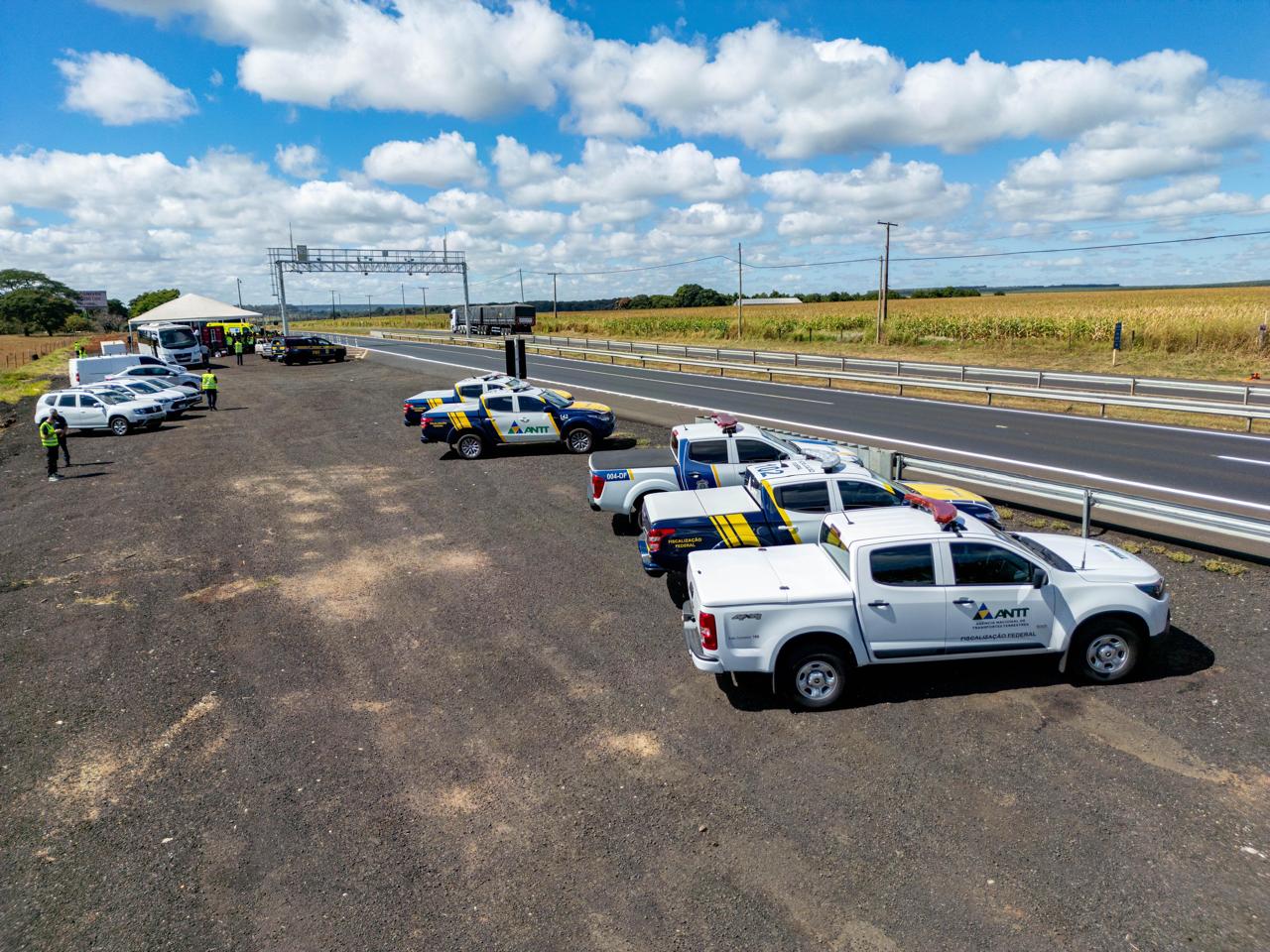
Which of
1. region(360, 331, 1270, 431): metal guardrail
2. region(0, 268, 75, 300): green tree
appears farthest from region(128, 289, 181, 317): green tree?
region(360, 331, 1270, 431): metal guardrail

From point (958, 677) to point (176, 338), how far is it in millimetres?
48354

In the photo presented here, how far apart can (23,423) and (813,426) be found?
91.1ft

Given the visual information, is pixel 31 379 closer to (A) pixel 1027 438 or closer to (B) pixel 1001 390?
(B) pixel 1001 390

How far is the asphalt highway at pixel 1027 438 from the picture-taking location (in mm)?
15344

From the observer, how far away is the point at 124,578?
458 inches

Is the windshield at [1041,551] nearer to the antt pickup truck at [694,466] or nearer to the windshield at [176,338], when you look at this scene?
the antt pickup truck at [694,466]

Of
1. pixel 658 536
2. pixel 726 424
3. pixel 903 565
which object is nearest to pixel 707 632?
pixel 903 565

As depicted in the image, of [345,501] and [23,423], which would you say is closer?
[345,501]

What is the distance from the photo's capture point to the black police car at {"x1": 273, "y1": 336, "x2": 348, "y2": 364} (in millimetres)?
49281

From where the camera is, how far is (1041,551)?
313 inches

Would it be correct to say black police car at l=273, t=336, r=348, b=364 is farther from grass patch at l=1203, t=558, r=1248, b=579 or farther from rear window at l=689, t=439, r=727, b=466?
grass patch at l=1203, t=558, r=1248, b=579

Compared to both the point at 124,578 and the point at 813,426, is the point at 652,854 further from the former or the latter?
the point at 813,426

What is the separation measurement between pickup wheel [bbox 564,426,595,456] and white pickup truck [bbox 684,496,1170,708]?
12.3 m

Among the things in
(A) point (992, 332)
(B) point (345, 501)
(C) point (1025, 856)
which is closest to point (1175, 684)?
(C) point (1025, 856)
